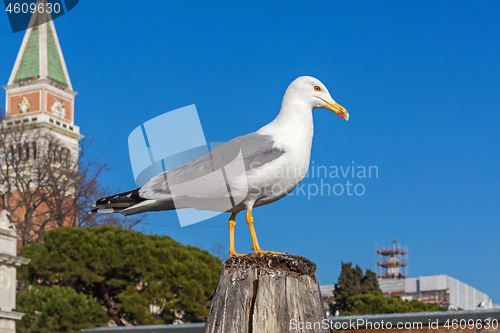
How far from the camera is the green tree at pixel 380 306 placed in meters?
34.5

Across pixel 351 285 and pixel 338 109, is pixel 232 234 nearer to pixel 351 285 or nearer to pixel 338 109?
pixel 338 109

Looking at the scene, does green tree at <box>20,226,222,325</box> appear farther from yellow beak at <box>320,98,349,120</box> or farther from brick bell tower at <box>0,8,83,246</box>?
brick bell tower at <box>0,8,83,246</box>

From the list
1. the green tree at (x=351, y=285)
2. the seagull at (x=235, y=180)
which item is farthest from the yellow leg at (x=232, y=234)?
the green tree at (x=351, y=285)

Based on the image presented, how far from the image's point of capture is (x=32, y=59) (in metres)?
53.2

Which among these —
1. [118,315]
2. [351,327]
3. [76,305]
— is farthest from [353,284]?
[351,327]

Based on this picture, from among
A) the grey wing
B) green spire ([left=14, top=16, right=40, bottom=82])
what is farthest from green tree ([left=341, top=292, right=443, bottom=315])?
green spire ([left=14, top=16, right=40, bottom=82])

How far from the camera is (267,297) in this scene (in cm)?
427

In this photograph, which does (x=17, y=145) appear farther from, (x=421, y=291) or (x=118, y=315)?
(x=421, y=291)

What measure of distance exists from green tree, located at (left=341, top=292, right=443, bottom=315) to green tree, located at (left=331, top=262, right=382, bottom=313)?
3.54 m

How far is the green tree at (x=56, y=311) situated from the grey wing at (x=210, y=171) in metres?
19.0

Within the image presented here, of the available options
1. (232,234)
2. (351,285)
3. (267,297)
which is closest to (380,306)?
(351,285)

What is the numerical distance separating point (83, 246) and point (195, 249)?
5655 mm

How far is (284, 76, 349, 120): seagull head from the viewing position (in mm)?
5355

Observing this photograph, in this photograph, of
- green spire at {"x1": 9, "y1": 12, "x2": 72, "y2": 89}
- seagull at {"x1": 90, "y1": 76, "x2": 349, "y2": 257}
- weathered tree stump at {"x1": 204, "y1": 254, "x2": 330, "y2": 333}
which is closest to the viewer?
weathered tree stump at {"x1": 204, "y1": 254, "x2": 330, "y2": 333}
